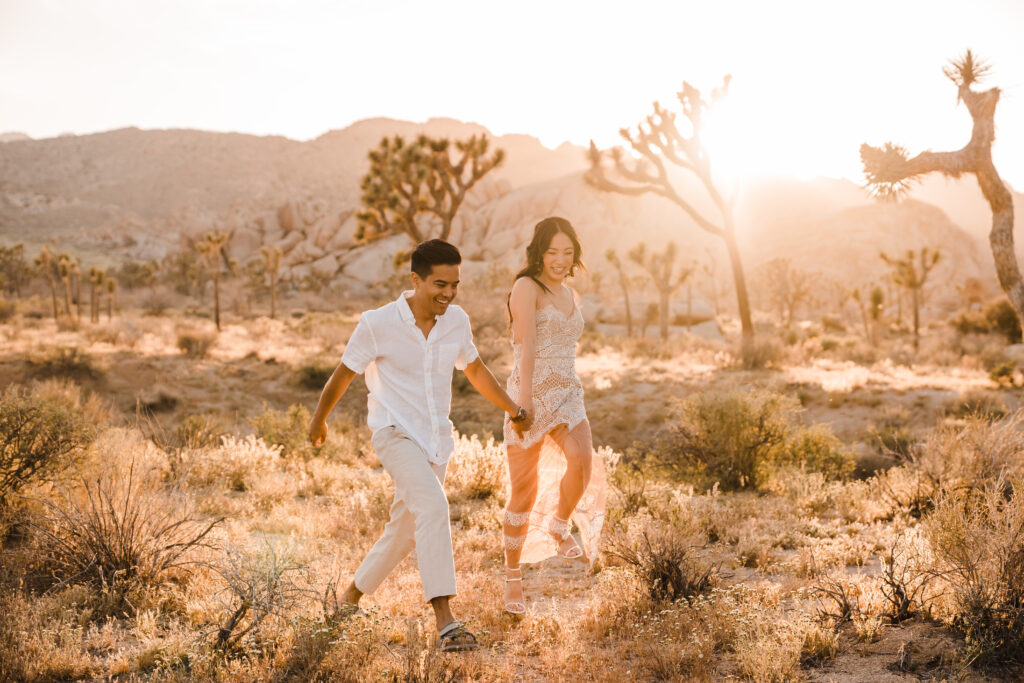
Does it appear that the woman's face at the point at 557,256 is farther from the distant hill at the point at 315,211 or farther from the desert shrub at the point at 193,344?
the distant hill at the point at 315,211

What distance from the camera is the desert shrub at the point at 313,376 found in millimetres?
20141

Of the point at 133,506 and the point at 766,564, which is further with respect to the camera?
the point at 766,564

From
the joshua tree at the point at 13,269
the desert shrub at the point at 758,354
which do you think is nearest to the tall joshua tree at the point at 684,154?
the desert shrub at the point at 758,354

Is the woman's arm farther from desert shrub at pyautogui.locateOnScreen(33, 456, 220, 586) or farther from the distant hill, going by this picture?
the distant hill

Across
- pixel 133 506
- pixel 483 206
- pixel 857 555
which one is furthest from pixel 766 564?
pixel 483 206

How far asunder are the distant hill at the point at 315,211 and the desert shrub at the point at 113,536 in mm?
53370

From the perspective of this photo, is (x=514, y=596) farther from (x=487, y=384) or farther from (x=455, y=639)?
(x=487, y=384)

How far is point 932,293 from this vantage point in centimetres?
8300

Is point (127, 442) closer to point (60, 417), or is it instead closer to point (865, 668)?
point (60, 417)

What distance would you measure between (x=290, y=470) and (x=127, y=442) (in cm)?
274

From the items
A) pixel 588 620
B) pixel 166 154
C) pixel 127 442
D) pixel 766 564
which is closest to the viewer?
pixel 588 620

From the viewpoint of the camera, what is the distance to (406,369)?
3.77 m

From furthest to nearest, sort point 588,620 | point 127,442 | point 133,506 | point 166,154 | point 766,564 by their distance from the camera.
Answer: point 166,154 → point 127,442 → point 766,564 → point 133,506 → point 588,620

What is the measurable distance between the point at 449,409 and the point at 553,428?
2.69ft
